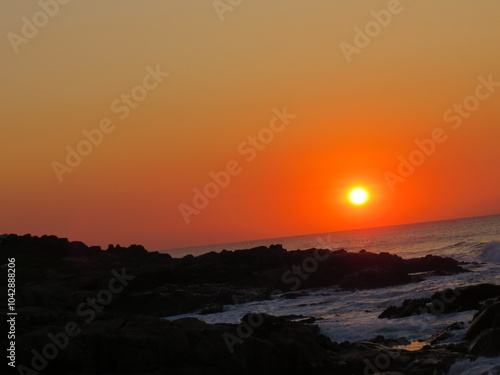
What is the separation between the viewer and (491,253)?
92312 mm

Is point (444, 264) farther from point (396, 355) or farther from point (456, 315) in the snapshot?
point (396, 355)

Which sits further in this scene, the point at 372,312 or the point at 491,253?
the point at 491,253

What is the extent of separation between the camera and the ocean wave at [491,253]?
88.6 m

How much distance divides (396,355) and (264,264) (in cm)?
4941

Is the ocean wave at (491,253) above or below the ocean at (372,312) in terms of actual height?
above

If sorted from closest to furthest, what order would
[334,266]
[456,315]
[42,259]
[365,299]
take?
[456,315]
[365,299]
[334,266]
[42,259]

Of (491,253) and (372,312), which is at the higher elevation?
(491,253)

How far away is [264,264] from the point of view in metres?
73.3

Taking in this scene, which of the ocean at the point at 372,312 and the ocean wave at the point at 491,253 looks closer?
the ocean at the point at 372,312

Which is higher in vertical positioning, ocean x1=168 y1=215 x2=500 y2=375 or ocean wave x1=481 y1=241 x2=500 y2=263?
ocean wave x1=481 y1=241 x2=500 y2=263

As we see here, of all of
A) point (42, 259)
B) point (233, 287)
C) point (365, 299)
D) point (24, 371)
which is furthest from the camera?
point (42, 259)

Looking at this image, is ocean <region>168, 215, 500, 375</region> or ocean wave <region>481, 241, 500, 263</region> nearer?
ocean <region>168, 215, 500, 375</region>

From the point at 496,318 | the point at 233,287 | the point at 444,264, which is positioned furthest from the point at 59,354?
the point at 444,264

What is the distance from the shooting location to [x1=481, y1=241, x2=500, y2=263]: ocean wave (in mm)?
88625
